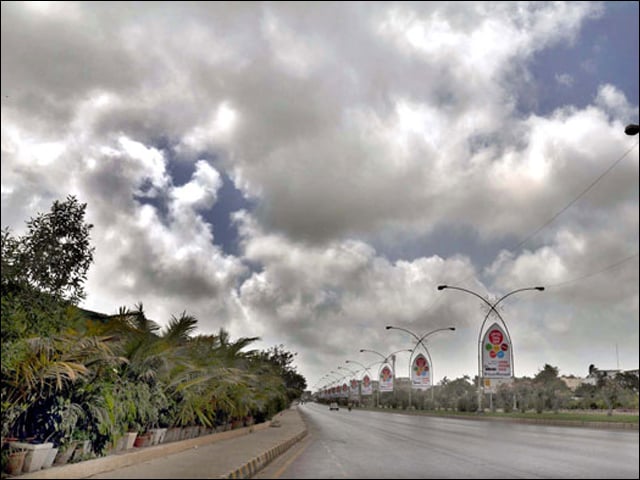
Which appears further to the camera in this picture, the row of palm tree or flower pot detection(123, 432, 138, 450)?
flower pot detection(123, 432, 138, 450)

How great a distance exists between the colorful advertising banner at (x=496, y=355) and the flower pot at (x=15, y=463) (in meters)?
40.5

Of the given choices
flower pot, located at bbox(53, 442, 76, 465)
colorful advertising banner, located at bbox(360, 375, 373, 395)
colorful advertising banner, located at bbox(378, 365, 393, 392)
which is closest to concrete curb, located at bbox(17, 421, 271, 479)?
flower pot, located at bbox(53, 442, 76, 465)

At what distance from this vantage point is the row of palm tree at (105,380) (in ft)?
39.1

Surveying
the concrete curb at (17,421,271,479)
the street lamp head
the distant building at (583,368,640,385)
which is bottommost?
the concrete curb at (17,421,271,479)

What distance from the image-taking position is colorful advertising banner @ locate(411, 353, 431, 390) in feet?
226

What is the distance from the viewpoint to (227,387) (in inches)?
935

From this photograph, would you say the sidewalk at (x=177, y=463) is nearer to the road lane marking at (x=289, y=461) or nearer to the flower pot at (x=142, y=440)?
the road lane marking at (x=289, y=461)

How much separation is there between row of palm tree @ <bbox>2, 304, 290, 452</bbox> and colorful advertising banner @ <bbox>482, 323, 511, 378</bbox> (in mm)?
28410

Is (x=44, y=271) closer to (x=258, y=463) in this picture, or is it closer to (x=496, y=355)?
(x=258, y=463)

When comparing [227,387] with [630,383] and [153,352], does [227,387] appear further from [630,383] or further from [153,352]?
[630,383]

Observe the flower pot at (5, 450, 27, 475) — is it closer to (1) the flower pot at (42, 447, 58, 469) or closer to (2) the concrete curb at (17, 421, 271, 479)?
(2) the concrete curb at (17, 421, 271, 479)

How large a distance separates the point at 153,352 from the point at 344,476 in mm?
6638

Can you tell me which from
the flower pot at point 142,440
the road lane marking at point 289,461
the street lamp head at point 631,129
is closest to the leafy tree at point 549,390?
the street lamp head at point 631,129

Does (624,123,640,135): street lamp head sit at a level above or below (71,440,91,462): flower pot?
above
